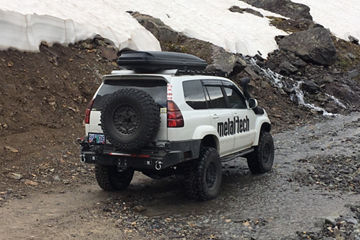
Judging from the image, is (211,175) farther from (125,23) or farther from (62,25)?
(125,23)

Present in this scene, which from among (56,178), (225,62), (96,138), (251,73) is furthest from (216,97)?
(251,73)

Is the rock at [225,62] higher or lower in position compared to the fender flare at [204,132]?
higher

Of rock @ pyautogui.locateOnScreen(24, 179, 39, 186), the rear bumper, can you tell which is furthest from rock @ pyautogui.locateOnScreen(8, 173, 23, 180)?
the rear bumper

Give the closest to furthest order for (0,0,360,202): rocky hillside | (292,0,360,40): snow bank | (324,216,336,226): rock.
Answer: (324,216,336,226): rock, (0,0,360,202): rocky hillside, (292,0,360,40): snow bank

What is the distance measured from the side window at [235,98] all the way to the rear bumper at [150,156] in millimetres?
1846

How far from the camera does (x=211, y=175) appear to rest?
7555 mm

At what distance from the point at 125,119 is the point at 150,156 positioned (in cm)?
71

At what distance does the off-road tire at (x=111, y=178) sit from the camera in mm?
7844

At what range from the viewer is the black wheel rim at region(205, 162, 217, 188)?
24.5 feet

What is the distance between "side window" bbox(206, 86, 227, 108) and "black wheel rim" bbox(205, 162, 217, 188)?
3.69 feet

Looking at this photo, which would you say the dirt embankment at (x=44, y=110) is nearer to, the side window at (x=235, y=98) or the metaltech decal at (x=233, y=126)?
the metaltech decal at (x=233, y=126)

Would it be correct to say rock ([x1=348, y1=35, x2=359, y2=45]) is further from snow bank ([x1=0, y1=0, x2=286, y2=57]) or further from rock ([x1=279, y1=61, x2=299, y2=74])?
rock ([x1=279, y1=61, x2=299, y2=74])

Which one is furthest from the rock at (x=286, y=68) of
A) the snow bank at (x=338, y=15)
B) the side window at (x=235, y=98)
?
the side window at (x=235, y=98)

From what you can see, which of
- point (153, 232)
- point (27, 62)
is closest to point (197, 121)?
point (153, 232)
